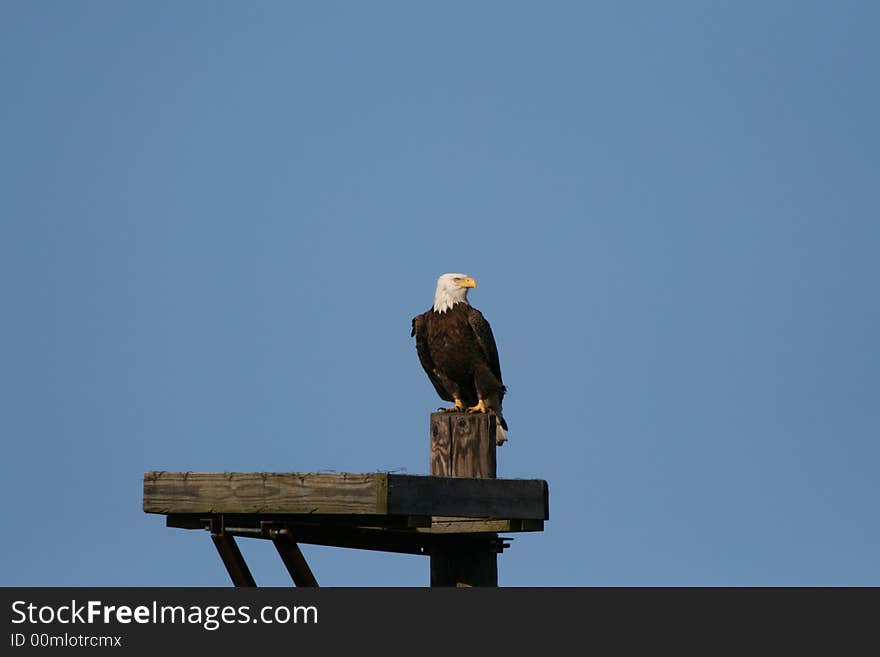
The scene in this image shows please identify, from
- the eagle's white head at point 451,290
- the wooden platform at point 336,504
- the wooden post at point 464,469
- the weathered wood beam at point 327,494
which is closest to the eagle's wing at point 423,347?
the eagle's white head at point 451,290

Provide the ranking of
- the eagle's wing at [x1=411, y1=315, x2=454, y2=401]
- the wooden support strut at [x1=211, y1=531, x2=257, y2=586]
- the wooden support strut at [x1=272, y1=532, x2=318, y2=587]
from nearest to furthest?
the wooden support strut at [x1=272, y1=532, x2=318, y2=587] < the wooden support strut at [x1=211, y1=531, x2=257, y2=586] < the eagle's wing at [x1=411, y1=315, x2=454, y2=401]

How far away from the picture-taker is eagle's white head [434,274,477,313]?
1421 cm

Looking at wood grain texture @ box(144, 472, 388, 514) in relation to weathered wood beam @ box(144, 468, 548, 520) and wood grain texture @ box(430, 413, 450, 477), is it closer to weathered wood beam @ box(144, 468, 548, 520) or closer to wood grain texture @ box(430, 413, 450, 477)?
weathered wood beam @ box(144, 468, 548, 520)

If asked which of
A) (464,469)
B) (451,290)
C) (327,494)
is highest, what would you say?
(451,290)

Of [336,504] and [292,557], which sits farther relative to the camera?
[292,557]

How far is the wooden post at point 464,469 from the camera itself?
10914mm

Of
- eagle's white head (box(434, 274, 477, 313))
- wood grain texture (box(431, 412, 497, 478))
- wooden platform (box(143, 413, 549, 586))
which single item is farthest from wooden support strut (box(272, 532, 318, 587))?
eagle's white head (box(434, 274, 477, 313))

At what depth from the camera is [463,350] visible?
14.1 m

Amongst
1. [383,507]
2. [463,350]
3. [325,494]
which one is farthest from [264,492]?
[463,350]

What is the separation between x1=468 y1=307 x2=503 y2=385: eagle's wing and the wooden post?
9.24 ft

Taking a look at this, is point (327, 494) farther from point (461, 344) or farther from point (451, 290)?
point (451, 290)

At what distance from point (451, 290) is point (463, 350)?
0.52m

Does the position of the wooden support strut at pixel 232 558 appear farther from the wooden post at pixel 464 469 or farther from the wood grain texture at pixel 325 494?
the wooden post at pixel 464 469
